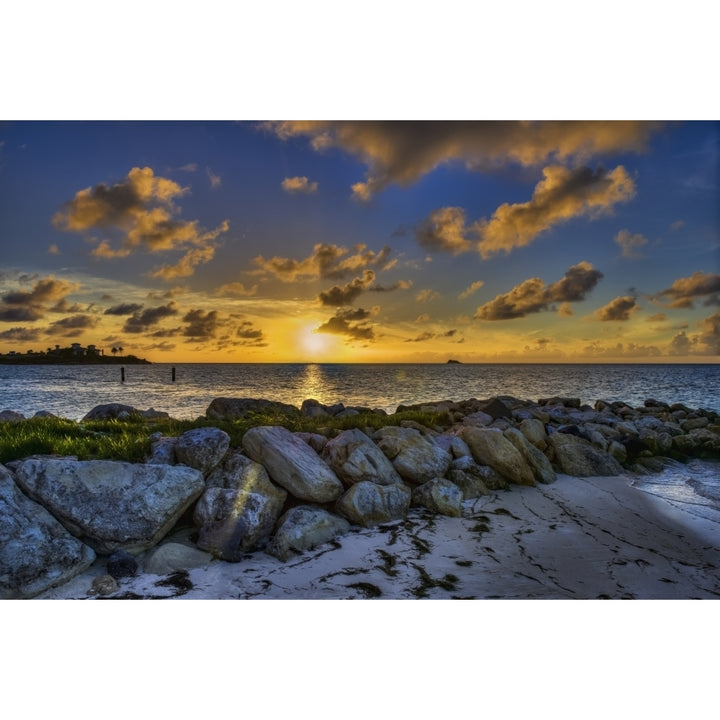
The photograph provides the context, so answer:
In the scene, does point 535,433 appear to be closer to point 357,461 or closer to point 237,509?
point 357,461

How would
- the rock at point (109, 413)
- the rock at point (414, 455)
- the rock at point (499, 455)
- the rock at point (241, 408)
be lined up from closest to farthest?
the rock at point (414, 455), the rock at point (499, 455), the rock at point (109, 413), the rock at point (241, 408)

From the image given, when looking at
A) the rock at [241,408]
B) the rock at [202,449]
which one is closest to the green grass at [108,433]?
the rock at [202,449]

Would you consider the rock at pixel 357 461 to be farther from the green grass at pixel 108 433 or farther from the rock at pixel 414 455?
the green grass at pixel 108 433

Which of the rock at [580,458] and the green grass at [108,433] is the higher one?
the green grass at [108,433]

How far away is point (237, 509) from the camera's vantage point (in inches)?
156

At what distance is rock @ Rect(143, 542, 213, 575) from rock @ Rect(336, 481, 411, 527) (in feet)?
4.21

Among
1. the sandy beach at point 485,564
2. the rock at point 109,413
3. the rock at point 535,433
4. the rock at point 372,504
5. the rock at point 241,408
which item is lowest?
the sandy beach at point 485,564

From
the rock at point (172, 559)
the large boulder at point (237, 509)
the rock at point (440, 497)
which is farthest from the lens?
the rock at point (440, 497)

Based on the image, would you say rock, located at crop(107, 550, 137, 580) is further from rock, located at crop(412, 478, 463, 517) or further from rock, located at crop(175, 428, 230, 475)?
rock, located at crop(412, 478, 463, 517)

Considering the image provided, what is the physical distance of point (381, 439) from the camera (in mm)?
5551

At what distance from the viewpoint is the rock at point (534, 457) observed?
228 inches

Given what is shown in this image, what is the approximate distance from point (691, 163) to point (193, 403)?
13504 mm

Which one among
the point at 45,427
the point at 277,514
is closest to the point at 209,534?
the point at 277,514
